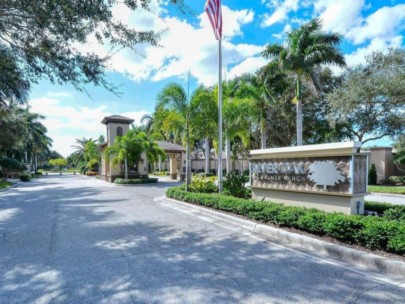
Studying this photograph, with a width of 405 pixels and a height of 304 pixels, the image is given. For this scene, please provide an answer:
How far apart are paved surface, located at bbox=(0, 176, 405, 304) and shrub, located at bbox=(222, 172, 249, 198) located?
12.1ft

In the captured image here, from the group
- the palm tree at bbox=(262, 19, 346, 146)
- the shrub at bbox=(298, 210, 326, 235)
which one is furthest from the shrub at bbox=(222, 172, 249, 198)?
the palm tree at bbox=(262, 19, 346, 146)

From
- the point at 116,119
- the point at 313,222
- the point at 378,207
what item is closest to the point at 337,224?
the point at 313,222

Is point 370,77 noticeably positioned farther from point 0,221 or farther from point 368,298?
point 0,221

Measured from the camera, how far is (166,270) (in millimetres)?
4797

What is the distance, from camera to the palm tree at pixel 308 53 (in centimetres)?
1939

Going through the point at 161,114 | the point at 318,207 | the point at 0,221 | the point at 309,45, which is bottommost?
the point at 0,221

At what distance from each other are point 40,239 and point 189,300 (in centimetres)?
Result: 503

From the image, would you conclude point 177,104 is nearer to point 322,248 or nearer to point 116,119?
point 322,248

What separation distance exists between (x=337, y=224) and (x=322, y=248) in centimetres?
59

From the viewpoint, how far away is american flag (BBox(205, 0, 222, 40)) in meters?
11.2

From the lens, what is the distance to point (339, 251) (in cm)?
522

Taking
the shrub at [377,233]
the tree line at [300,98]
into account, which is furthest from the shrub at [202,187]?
the shrub at [377,233]

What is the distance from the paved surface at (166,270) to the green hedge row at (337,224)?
919 mm

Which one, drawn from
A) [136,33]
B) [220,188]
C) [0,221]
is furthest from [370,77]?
[0,221]
